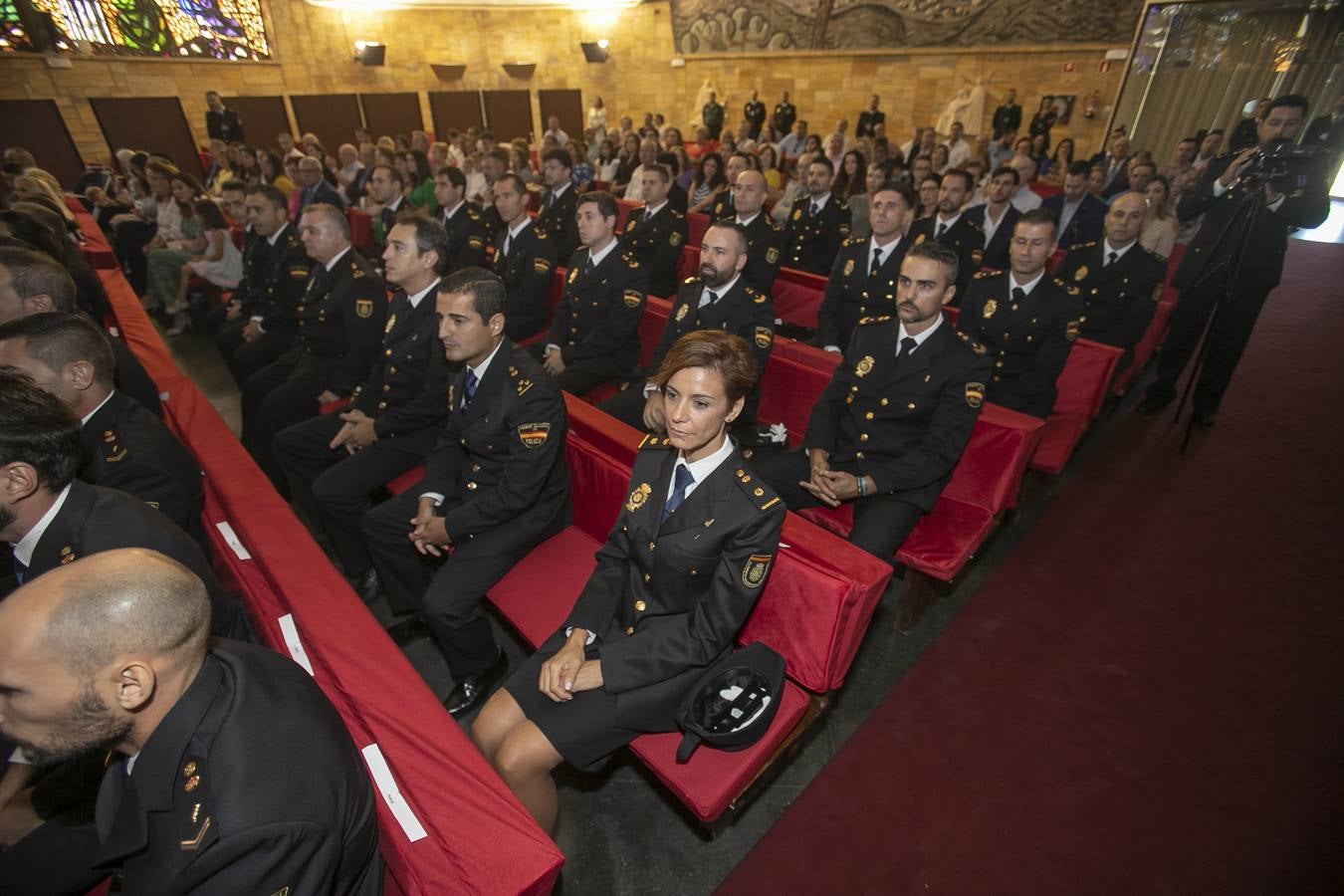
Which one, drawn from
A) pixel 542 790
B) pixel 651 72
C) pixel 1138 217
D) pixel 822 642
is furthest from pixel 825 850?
pixel 651 72

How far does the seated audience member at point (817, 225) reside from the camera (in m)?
5.41

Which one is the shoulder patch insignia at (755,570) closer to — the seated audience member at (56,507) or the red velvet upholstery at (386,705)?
the red velvet upholstery at (386,705)

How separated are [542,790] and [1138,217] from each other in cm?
445

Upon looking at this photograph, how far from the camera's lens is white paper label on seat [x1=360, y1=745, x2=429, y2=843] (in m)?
1.34

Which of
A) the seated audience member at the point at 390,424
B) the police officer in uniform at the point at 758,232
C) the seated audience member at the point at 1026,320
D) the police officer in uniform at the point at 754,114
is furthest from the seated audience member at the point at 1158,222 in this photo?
the police officer in uniform at the point at 754,114

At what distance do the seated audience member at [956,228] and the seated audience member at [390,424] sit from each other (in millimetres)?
3472

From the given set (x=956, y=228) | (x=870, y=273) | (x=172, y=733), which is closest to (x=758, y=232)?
(x=870, y=273)

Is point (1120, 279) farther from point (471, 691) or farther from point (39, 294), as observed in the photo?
point (39, 294)

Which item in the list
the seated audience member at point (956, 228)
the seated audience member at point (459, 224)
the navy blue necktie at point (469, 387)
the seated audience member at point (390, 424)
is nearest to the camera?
the navy blue necktie at point (469, 387)

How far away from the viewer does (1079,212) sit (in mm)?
5766

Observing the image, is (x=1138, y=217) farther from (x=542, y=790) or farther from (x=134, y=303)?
(x=134, y=303)

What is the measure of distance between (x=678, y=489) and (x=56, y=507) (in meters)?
1.65

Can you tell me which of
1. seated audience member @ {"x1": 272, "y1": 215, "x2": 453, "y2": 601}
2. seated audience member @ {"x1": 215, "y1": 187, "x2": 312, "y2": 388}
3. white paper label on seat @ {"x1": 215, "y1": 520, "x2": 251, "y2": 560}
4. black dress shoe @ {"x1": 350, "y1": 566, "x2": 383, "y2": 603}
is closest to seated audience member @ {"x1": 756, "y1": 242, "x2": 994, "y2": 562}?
seated audience member @ {"x1": 272, "y1": 215, "x2": 453, "y2": 601}

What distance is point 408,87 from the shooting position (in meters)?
15.5
